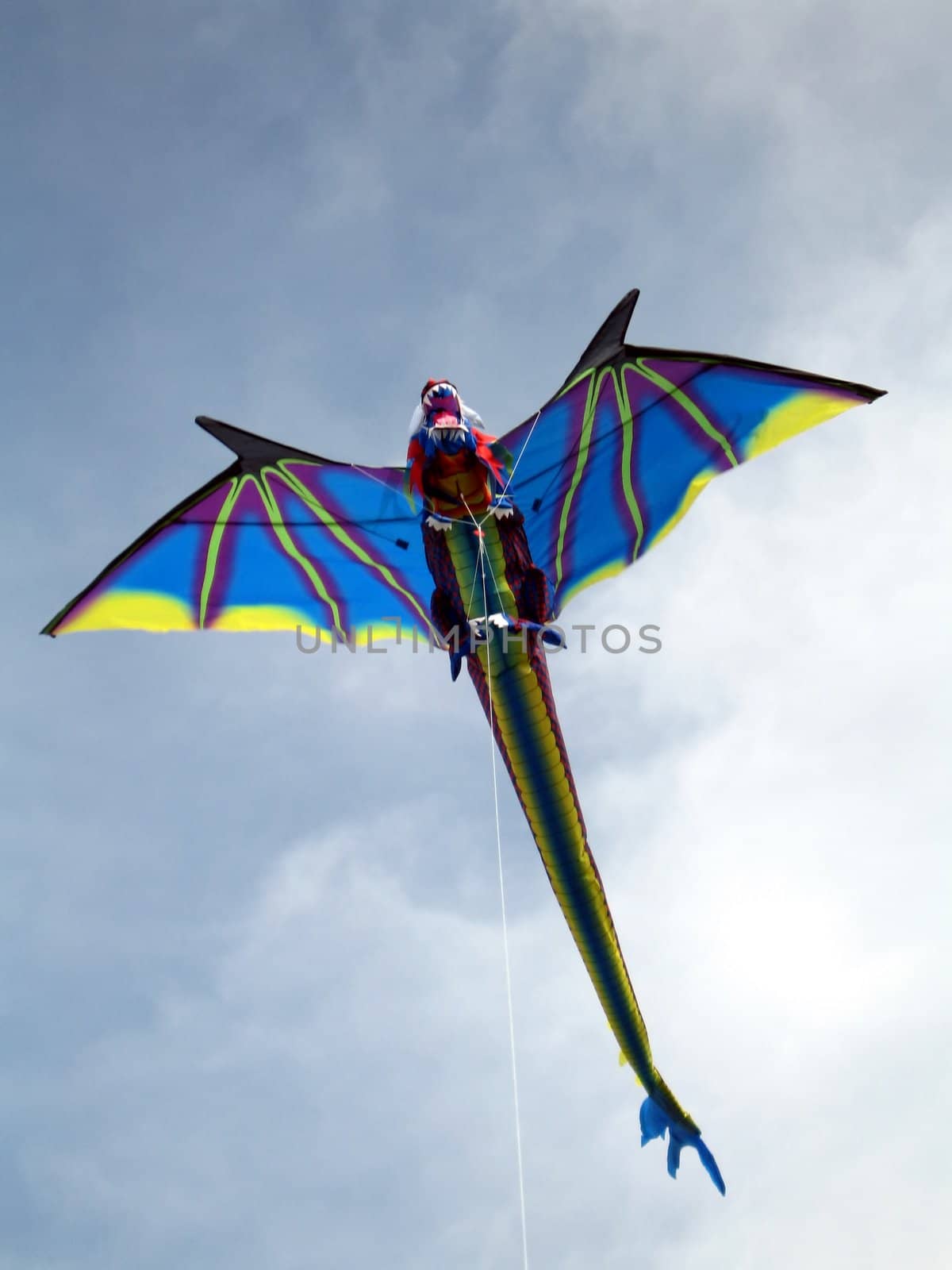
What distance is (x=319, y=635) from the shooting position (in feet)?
29.6

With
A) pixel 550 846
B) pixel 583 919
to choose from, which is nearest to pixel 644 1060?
pixel 583 919

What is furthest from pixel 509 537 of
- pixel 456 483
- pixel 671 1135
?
pixel 671 1135

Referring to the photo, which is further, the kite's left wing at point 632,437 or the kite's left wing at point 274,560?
the kite's left wing at point 274,560

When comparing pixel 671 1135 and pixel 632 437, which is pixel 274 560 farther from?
pixel 671 1135

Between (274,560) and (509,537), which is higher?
(274,560)

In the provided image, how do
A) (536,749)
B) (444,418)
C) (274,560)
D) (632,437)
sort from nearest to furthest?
1. (444,418)
2. (536,749)
3. (632,437)
4. (274,560)

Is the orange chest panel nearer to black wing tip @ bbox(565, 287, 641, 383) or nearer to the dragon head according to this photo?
the dragon head

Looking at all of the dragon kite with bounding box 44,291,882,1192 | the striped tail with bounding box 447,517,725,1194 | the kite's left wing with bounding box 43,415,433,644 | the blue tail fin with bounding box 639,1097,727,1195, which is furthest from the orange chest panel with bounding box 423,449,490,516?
the blue tail fin with bounding box 639,1097,727,1195

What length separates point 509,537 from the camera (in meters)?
7.69

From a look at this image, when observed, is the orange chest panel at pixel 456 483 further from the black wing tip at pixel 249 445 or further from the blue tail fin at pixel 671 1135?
the blue tail fin at pixel 671 1135

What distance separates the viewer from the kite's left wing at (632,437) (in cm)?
779

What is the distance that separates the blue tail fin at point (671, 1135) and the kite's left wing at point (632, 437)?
473cm

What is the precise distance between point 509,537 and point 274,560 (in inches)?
92.4

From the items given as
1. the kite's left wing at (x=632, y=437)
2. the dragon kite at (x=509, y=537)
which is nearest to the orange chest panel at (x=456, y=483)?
the dragon kite at (x=509, y=537)
